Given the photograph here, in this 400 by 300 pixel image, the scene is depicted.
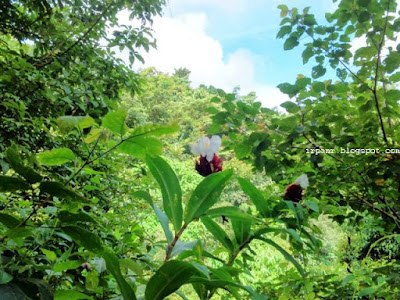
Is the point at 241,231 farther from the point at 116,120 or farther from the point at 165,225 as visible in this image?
the point at 116,120

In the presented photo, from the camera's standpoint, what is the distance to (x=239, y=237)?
392 mm

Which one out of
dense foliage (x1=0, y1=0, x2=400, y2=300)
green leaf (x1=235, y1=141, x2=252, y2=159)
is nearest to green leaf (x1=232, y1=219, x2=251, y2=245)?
dense foliage (x1=0, y1=0, x2=400, y2=300)

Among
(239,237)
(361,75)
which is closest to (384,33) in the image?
(361,75)

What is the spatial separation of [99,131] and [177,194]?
0.36 feet

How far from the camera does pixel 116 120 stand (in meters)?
0.25

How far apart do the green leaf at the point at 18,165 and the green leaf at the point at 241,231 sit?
0.83ft

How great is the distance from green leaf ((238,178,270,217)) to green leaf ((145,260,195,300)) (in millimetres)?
153

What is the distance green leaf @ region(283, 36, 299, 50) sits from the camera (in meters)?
0.88

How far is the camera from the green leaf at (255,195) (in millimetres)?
376

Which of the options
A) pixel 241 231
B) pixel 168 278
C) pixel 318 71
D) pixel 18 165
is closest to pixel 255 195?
pixel 241 231

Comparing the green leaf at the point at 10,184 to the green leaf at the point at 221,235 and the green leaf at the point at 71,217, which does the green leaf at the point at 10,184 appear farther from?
the green leaf at the point at 221,235

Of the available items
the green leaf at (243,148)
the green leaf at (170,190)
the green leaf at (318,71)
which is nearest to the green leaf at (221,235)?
the green leaf at (170,190)

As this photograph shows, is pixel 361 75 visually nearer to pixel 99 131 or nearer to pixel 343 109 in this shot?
pixel 343 109

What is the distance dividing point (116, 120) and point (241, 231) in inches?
9.4
